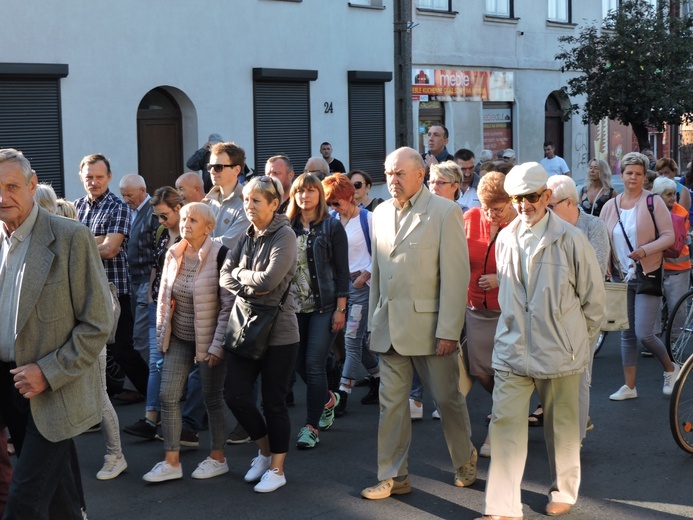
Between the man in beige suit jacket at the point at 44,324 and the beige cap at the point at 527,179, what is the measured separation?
2.35 m

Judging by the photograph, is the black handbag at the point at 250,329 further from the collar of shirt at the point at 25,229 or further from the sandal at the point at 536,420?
the sandal at the point at 536,420

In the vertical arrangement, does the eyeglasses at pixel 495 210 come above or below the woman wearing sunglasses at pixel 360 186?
below

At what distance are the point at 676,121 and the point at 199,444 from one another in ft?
69.6

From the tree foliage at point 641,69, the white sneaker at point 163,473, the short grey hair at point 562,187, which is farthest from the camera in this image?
the tree foliage at point 641,69

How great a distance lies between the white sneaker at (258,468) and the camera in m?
6.85

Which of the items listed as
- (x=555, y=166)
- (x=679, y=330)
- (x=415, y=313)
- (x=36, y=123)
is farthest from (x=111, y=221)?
(x=555, y=166)

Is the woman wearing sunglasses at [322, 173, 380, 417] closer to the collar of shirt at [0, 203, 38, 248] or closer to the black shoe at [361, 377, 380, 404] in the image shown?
the black shoe at [361, 377, 380, 404]

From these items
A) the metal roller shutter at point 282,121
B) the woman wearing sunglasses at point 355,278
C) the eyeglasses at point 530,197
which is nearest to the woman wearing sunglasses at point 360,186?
the woman wearing sunglasses at point 355,278

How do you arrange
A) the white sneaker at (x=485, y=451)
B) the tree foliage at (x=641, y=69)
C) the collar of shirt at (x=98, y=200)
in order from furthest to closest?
the tree foliage at (x=641, y=69), the collar of shirt at (x=98, y=200), the white sneaker at (x=485, y=451)

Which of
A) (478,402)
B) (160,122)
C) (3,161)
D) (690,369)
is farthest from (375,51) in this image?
(3,161)

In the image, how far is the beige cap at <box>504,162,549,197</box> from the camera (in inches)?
235

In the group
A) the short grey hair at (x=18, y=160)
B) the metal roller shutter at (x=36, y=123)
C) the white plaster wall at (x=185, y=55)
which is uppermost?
the white plaster wall at (x=185, y=55)

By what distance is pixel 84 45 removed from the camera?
1644 centimetres

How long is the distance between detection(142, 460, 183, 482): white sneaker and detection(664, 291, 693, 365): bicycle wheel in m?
4.62
